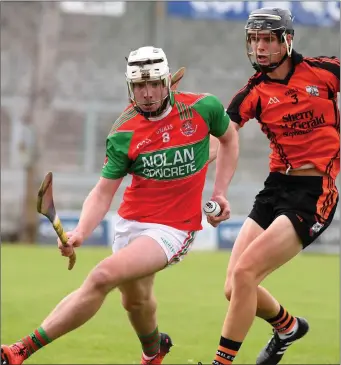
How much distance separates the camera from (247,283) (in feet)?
21.7

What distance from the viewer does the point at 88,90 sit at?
3097 cm

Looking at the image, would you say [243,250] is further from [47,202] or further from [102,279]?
[47,202]

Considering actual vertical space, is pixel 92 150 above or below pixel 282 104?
below

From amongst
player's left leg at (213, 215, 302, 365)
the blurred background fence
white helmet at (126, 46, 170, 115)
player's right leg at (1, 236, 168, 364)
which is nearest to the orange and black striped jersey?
player's left leg at (213, 215, 302, 365)

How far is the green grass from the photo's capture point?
8.66 m

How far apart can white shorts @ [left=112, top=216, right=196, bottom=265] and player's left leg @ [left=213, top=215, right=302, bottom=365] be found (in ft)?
1.22

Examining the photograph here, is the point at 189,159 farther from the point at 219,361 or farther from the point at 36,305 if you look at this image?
the point at 36,305

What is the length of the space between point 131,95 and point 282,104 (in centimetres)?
114

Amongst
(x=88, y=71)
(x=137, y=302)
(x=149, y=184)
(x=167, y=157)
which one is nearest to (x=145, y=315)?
(x=137, y=302)

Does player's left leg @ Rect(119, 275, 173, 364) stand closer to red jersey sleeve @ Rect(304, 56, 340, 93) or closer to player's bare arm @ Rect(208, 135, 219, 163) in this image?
player's bare arm @ Rect(208, 135, 219, 163)

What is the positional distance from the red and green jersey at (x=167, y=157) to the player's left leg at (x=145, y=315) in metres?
0.47

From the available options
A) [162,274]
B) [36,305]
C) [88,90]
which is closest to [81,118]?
[88,90]

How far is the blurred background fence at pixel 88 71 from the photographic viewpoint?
26453mm

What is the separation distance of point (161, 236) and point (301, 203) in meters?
1.03
